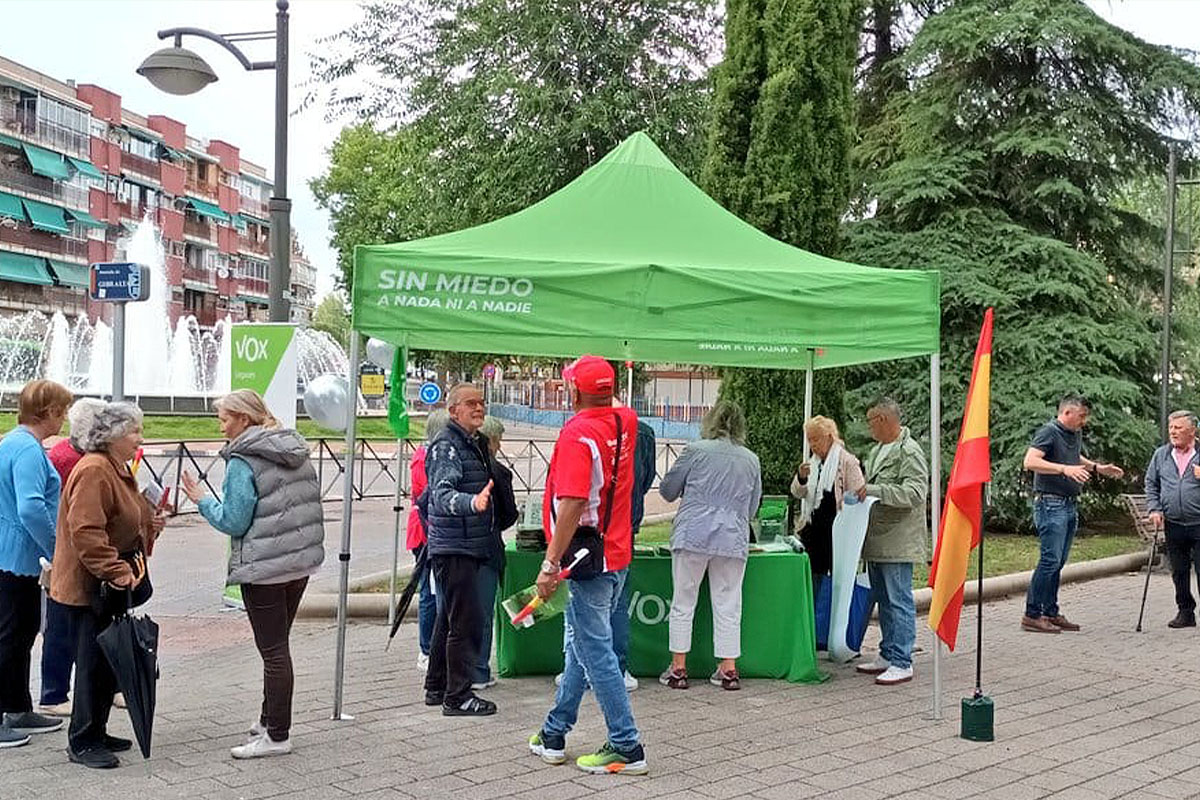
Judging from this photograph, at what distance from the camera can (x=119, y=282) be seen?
306 inches

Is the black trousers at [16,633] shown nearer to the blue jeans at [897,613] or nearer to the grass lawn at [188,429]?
the blue jeans at [897,613]

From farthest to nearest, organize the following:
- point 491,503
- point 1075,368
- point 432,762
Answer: point 1075,368 < point 491,503 < point 432,762

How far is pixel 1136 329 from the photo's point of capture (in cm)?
1530

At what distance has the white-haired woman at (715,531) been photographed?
6805mm

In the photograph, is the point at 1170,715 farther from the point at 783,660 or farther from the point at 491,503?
the point at 491,503

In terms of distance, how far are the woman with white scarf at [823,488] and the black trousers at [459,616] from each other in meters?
2.52

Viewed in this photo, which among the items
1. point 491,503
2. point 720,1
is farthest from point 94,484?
point 720,1

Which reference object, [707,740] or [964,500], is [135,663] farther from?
[964,500]

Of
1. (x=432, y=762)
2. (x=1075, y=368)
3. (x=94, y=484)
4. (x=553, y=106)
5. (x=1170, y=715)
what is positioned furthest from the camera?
(x=553, y=106)

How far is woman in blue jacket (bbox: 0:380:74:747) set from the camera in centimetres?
546

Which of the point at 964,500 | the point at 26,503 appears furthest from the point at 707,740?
the point at 26,503

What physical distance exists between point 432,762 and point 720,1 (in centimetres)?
1393

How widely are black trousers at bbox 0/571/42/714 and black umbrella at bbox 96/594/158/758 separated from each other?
2.46 ft

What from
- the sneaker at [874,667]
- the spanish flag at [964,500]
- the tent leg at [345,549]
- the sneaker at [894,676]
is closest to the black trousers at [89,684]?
the tent leg at [345,549]
